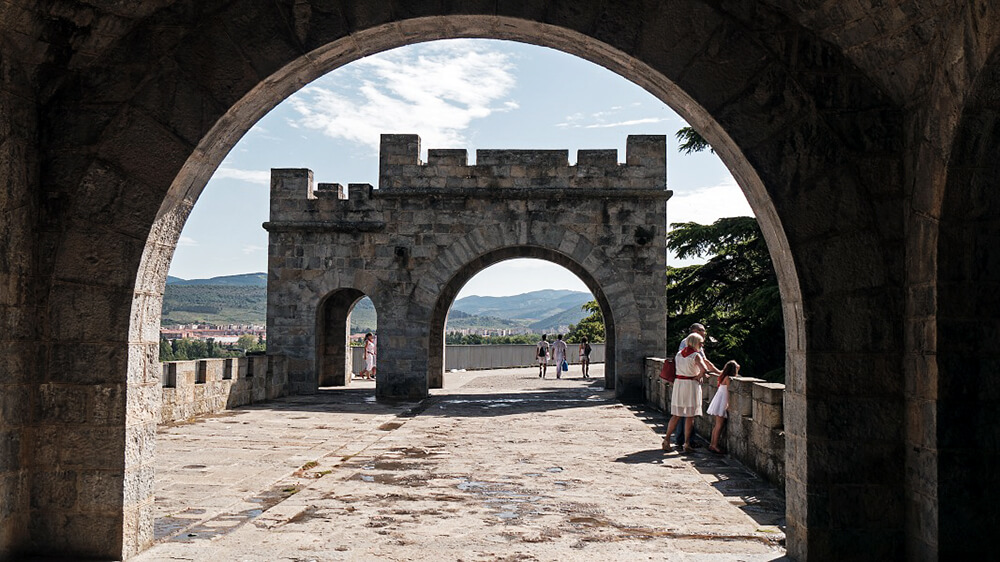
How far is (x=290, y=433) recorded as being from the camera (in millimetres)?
10016

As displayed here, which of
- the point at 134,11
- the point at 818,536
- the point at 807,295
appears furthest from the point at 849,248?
the point at 134,11

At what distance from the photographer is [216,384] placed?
41.5ft

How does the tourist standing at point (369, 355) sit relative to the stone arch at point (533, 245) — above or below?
below

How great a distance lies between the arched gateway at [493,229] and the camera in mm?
15391

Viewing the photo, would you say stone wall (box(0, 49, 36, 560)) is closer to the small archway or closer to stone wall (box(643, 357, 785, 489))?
stone wall (box(643, 357, 785, 489))

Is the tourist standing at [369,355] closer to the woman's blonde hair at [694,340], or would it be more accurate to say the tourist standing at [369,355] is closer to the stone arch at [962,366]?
the woman's blonde hair at [694,340]

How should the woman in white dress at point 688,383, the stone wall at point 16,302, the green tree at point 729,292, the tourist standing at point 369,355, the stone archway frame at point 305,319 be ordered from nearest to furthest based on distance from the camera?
the stone wall at point 16,302
the woman in white dress at point 688,383
the green tree at point 729,292
the stone archway frame at point 305,319
the tourist standing at point 369,355

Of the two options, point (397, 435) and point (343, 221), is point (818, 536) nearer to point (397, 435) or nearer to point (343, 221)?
point (397, 435)

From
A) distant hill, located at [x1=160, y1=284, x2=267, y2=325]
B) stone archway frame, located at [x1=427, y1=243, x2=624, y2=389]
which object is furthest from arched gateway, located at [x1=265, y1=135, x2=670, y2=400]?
distant hill, located at [x1=160, y1=284, x2=267, y2=325]

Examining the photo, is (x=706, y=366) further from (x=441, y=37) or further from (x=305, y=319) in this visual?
(x=305, y=319)

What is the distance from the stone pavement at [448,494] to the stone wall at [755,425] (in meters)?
0.19

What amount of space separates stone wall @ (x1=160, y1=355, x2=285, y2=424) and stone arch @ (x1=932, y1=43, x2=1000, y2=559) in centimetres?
947

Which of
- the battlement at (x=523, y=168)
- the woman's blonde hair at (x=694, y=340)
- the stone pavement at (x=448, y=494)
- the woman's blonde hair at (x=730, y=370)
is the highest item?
the battlement at (x=523, y=168)

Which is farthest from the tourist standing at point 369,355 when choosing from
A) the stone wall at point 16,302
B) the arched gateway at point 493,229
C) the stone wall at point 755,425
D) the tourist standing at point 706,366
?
the stone wall at point 16,302
